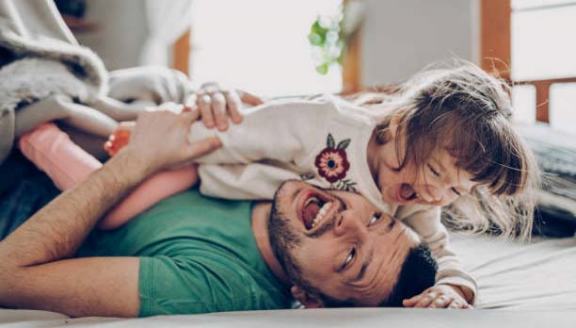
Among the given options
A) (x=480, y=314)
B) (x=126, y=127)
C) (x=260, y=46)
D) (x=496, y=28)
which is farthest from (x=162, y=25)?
(x=480, y=314)

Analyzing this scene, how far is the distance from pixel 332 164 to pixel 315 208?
0.27 feet

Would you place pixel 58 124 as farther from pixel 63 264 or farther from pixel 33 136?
pixel 63 264

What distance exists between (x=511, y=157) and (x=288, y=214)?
337 millimetres

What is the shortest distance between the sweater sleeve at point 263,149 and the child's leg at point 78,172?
2.0 inches

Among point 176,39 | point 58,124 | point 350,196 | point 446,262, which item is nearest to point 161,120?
point 58,124

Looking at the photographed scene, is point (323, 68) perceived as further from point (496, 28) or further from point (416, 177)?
point (416, 177)

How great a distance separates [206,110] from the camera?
1122 millimetres

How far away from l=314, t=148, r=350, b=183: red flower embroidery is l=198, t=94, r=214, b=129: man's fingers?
0.63ft

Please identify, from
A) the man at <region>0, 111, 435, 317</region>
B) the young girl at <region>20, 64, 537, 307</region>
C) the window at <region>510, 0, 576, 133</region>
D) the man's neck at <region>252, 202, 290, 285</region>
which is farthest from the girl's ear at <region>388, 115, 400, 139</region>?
the window at <region>510, 0, 576, 133</region>

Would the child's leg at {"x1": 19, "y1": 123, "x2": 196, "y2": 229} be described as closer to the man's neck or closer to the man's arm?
the man's arm

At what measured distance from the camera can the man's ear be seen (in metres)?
0.99

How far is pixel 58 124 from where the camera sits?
3.99ft

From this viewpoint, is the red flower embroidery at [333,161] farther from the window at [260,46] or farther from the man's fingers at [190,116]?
the window at [260,46]

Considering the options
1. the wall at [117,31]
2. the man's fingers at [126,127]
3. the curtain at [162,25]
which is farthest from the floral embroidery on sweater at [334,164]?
the wall at [117,31]
